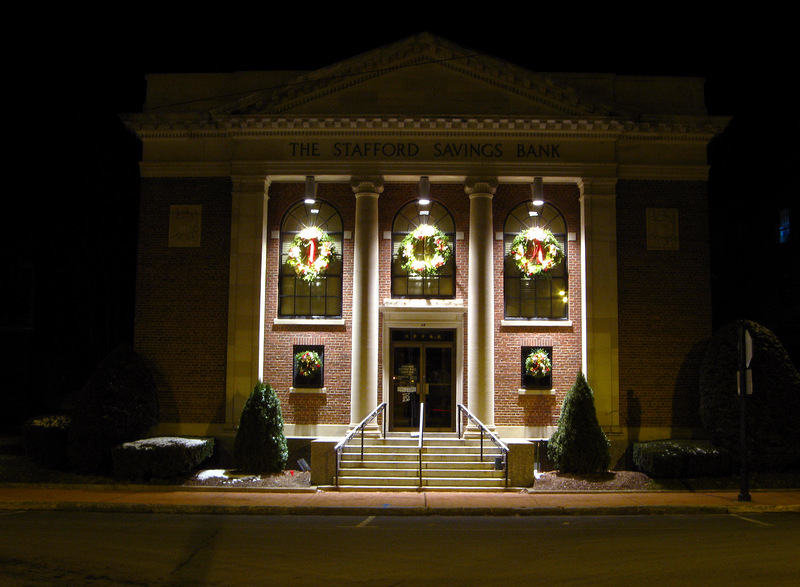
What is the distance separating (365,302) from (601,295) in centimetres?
672

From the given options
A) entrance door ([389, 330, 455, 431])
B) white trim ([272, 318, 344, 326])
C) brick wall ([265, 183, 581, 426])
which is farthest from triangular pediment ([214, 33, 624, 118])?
entrance door ([389, 330, 455, 431])

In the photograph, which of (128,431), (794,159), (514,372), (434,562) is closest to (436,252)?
(514,372)

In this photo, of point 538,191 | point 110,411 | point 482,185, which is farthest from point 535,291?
point 110,411

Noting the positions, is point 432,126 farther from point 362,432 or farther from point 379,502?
point 379,502

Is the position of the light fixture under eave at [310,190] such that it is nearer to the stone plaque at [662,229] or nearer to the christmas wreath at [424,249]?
the christmas wreath at [424,249]

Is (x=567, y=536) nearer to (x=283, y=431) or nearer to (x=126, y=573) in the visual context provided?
(x=126, y=573)

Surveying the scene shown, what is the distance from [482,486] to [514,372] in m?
4.30

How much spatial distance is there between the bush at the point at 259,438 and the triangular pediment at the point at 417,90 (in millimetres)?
8304

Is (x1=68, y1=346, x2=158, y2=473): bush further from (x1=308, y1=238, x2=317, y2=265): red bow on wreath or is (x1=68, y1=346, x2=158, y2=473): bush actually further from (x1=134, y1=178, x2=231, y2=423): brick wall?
(x1=308, y1=238, x2=317, y2=265): red bow on wreath

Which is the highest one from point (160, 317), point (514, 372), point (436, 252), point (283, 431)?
point (436, 252)

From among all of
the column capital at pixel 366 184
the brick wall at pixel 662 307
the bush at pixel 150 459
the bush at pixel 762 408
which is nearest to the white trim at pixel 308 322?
the column capital at pixel 366 184

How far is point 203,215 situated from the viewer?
2023 cm

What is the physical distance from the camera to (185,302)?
1986 cm

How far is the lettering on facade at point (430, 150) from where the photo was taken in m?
20.0
